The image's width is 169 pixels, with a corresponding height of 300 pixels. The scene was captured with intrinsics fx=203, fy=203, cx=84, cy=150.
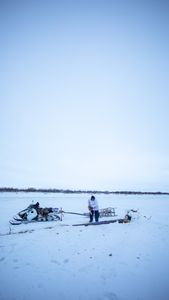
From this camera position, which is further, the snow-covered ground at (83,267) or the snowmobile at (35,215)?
the snowmobile at (35,215)

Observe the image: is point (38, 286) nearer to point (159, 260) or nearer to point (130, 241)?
point (159, 260)

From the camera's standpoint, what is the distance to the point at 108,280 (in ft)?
18.0

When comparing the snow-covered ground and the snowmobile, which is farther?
the snowmobile

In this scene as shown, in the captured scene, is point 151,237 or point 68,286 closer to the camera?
point 68,286

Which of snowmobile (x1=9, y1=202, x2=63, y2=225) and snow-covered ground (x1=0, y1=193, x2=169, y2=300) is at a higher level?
snowmobile (x1=9, y1=202, x2=63, y2=225)

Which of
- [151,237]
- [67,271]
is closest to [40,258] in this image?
[67,271]

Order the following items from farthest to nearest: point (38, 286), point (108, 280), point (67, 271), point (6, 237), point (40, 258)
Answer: point (6, 237) → point (40, 258) → point (67, 271) → point (108, 280) → point (38, 286)

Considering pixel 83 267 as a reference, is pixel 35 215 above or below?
above

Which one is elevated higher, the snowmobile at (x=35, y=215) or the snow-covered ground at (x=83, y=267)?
the snowmobile at (x=35, y=215)

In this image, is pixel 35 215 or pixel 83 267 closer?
pixel 83 267

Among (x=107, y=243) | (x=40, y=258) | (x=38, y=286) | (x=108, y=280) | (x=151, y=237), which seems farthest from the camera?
(x=151, y=237)

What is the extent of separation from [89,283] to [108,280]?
0.55 metres

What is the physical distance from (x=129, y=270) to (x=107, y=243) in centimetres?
270

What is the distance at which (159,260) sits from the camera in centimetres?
707
